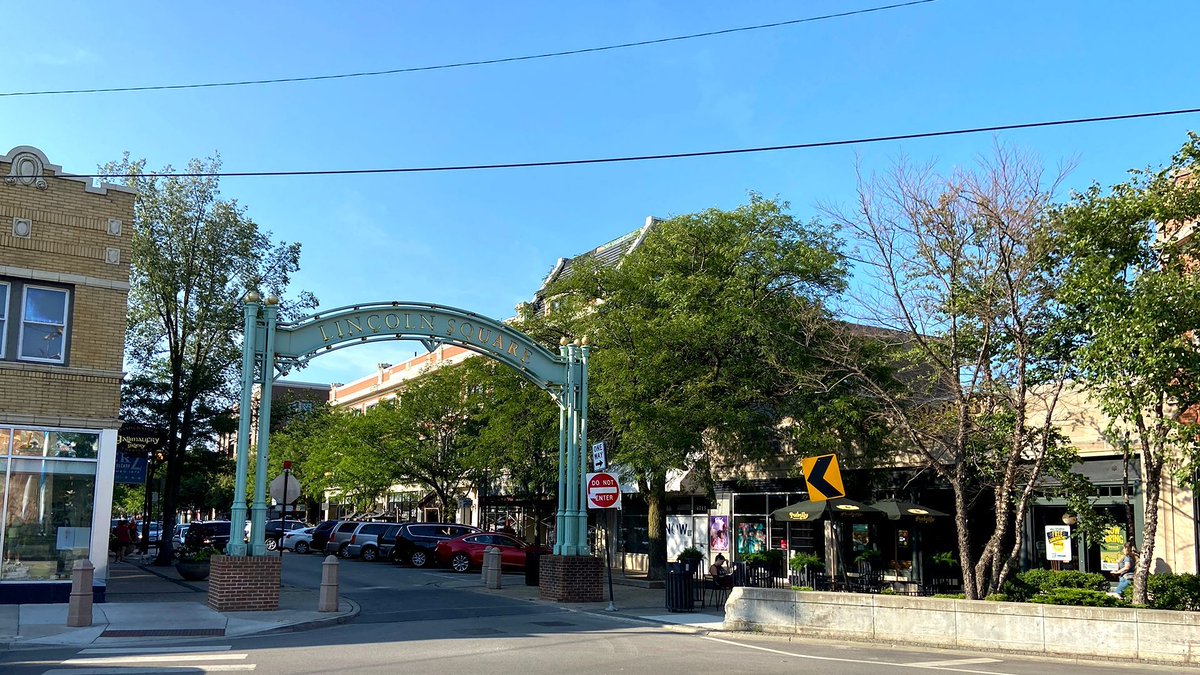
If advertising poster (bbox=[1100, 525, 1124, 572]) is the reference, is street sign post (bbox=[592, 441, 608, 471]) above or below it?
above

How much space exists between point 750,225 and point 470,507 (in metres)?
29.6

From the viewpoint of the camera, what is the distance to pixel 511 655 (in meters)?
12.8

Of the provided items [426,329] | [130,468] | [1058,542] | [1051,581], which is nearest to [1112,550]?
[1058,542]

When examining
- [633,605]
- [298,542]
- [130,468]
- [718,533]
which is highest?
[130,468]

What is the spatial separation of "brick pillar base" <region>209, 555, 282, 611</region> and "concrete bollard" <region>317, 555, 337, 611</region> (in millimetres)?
833

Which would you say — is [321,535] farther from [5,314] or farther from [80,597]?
[80,597]

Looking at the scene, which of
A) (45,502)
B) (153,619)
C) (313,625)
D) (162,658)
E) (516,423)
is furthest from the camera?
(516,423)

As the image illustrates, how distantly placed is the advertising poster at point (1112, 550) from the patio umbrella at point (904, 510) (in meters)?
3.27

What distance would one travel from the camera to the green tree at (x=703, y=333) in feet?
74.2

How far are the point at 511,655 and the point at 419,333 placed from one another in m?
9.40

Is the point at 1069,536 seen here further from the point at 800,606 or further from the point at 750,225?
the point at 750,225

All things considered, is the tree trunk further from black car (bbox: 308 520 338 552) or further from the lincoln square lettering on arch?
black car (bbox: 308 520 338 552)

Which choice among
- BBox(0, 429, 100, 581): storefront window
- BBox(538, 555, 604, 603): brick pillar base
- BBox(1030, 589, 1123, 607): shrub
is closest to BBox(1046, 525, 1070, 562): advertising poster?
BBox(1030, 589, 1123, 607): shrub

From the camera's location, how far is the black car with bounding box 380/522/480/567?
34.1 meters
